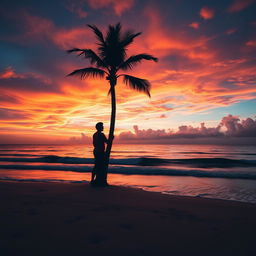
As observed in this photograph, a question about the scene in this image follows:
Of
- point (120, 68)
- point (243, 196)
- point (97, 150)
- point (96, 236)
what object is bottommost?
point (243, 196)

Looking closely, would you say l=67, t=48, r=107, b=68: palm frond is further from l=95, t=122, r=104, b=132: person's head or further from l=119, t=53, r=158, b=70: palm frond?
l=95, t=122, r=104, b=132: person's head

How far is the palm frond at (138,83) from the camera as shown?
8.88 m

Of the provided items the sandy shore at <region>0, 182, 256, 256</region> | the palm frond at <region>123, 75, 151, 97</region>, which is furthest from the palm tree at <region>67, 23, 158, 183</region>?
the sandy shore at <region>0, 182, 256, 256</region>

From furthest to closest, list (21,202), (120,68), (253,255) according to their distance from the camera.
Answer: (120,68) → (21,202) → (253,255)

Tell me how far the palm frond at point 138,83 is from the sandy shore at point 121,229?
209 inches

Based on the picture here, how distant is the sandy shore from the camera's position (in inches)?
113

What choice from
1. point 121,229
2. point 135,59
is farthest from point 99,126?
point 121,229

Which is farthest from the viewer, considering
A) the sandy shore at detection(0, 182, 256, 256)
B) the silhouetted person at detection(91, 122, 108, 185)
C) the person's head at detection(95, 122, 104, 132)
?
the silhouetted person at detection(91, 122, 108, 185)

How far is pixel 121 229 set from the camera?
3545 millimetres

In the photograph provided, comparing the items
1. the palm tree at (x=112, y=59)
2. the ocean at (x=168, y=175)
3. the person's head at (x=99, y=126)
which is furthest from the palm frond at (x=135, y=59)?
the ocean at (x=168, y=175)

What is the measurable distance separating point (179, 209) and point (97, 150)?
4079mm

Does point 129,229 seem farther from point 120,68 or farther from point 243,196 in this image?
point 120,68

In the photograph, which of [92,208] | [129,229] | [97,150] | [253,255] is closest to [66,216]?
[92,208]

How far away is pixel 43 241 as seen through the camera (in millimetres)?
3014
